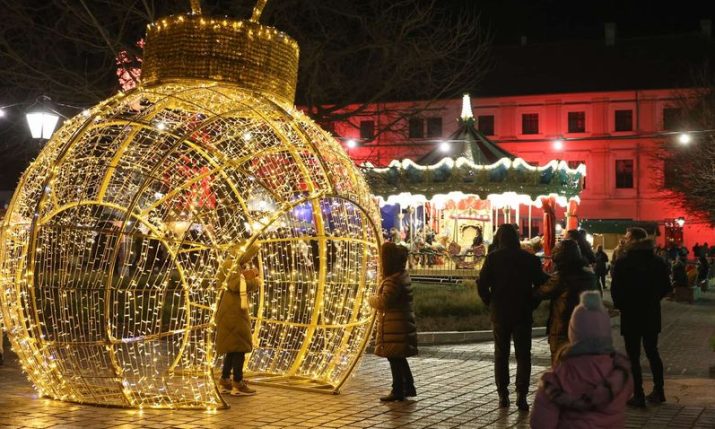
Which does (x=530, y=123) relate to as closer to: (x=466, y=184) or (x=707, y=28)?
(x=707, y=28)

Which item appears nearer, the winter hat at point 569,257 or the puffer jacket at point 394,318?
the winter hat at point 569,257

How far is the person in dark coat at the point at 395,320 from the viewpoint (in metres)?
8.95

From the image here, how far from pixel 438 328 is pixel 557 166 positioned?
1169 centimetres

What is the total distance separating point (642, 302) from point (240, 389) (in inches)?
168

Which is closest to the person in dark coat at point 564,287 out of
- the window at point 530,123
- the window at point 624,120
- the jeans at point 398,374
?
the jeans at point 398,374

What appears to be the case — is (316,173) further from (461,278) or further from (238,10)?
(461,278)

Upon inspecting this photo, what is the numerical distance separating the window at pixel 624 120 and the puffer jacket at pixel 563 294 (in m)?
45.2

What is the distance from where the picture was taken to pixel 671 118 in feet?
160

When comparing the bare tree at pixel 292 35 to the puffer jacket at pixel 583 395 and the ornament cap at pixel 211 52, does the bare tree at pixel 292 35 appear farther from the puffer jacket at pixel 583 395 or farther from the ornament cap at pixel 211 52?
the puffer jacket at pixel 583 395

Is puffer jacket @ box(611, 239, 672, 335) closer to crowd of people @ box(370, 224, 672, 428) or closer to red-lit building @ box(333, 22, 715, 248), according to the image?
crowd of people @ box(370, 224, 672, 428)

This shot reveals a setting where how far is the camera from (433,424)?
25.9ft

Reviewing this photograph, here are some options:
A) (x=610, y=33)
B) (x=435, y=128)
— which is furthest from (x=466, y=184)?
(x=610, y=33)

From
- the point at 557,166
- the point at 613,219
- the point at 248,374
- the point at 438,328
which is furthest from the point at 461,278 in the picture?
the point at 613,219

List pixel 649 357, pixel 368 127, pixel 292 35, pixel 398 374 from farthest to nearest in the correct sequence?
pixel 368 127 → pixel 292 35 → pixel 649 357 → pixel 398 374
